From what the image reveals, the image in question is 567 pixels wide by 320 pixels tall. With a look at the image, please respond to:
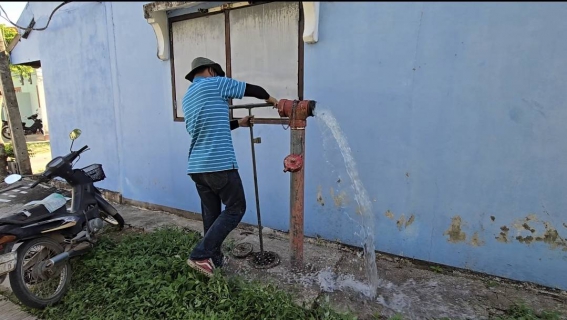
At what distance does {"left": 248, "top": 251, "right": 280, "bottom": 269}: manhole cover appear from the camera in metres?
2.99

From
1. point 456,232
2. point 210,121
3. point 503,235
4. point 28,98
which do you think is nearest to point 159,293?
point 210,121

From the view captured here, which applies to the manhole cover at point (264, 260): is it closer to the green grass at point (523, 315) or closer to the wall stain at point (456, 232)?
the green grass at point (523, 315)

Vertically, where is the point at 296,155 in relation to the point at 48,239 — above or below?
above

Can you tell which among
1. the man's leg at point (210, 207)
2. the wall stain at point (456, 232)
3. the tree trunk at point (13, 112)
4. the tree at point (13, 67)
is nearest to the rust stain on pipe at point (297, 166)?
the man's leg at point (210, 207)

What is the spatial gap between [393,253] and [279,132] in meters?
1.63

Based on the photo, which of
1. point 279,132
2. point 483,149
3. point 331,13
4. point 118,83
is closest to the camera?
point 483,149

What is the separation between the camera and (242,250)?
325 cm

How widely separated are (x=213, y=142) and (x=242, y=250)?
1.22 meters

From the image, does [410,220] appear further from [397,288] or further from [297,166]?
[297,166]

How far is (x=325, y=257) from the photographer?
3195 mm

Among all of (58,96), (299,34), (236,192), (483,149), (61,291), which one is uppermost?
(299,34)

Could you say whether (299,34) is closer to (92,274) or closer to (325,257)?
(325,257)

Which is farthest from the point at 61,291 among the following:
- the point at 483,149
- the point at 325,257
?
the point at 483,149

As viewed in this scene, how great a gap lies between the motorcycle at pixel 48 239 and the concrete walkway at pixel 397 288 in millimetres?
377
